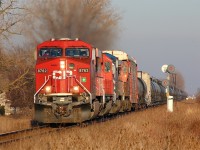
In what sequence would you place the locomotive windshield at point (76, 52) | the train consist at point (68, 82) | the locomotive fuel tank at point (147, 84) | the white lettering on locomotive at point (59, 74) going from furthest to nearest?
the locomotive fuel tank at point (147, 84) → the locomotive windshield at point (76, 52) → the white lettering on locomotive at point (59, 74) → the train consist at point (68, 82)

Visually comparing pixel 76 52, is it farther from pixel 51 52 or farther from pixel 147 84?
pixel 147 84

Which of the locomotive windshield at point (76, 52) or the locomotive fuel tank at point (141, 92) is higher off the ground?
the locomotive windshield at point (76, 52)

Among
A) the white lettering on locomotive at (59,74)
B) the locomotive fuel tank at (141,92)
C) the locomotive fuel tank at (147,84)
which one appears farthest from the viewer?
the locomotive fuel tank at (147,84)

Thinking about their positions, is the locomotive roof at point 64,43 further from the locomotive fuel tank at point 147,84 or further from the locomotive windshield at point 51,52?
the locomotive fuel tank at point 147,84

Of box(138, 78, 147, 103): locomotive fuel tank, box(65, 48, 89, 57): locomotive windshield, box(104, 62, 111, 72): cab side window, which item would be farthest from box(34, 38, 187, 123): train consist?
box(138, 78, 147, 103): locomotive fuel tank

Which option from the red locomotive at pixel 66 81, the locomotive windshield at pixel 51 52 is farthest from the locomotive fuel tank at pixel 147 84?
the locomotive windshield at pixel 51 52

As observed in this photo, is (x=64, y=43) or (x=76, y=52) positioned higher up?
(x=64, y=43)

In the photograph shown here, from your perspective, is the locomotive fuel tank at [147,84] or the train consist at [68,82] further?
the locomotive fuel tank at [147,84]

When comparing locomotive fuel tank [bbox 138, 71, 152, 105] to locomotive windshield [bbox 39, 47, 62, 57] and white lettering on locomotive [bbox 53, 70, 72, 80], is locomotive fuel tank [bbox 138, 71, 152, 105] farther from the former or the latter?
white lettering on locomotive [bbox 53, 70, 72, 80]

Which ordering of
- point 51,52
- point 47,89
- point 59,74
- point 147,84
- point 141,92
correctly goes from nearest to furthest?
point 47,89 → point 59,74 → point 51,52 → point 141,92 → point 147,84

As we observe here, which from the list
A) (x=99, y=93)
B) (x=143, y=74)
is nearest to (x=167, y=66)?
(x=99, y=93)

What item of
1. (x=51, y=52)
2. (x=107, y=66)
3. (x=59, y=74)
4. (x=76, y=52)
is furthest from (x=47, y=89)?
(x=107, y=66)

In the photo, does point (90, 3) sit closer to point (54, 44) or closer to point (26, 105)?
point (26, 105)

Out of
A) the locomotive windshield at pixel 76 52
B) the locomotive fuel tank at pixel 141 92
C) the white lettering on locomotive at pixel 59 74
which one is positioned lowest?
the locomotive fuel tank at pixel 141 92
